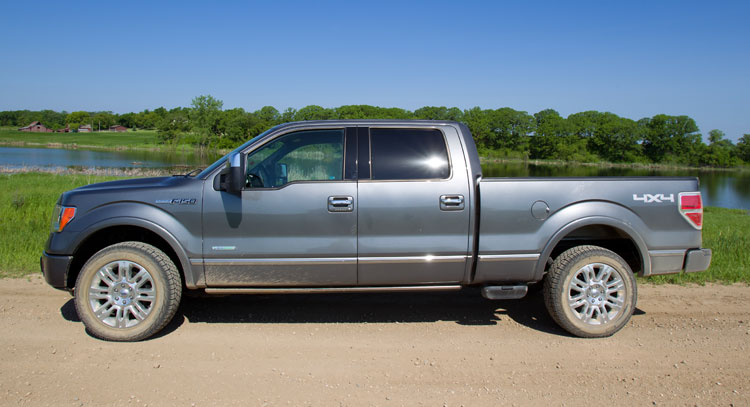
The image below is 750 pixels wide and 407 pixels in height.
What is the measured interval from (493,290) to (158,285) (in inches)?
117

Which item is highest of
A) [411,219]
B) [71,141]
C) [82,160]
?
[71,141]

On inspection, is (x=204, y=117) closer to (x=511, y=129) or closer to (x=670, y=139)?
(x=511, y=129)

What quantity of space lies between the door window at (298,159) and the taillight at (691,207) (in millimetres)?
3142

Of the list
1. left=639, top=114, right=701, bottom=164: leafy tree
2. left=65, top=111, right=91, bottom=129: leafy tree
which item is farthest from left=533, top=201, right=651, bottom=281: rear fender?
left=65, top=111, right=91, bottom=129: leafy tree

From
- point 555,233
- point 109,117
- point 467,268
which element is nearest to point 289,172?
point 467,268

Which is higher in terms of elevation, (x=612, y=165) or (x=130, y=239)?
(x=612, y=165)

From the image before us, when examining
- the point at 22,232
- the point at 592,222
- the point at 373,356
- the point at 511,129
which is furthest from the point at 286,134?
the point at 511,129

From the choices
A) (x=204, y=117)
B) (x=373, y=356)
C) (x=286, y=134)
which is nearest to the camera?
(x=373, y=356)

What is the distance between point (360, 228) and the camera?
418 cm

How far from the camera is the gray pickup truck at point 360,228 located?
Result: 416 centimetres

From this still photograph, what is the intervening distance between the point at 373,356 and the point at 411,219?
119 centimetres

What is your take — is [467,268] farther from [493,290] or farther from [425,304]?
[425,304]

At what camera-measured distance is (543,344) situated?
4188 millimetres

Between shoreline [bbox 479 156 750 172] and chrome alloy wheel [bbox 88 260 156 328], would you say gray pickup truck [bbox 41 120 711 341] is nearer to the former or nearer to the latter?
chrome alloy wheel [bbox 88 260 156 328]
